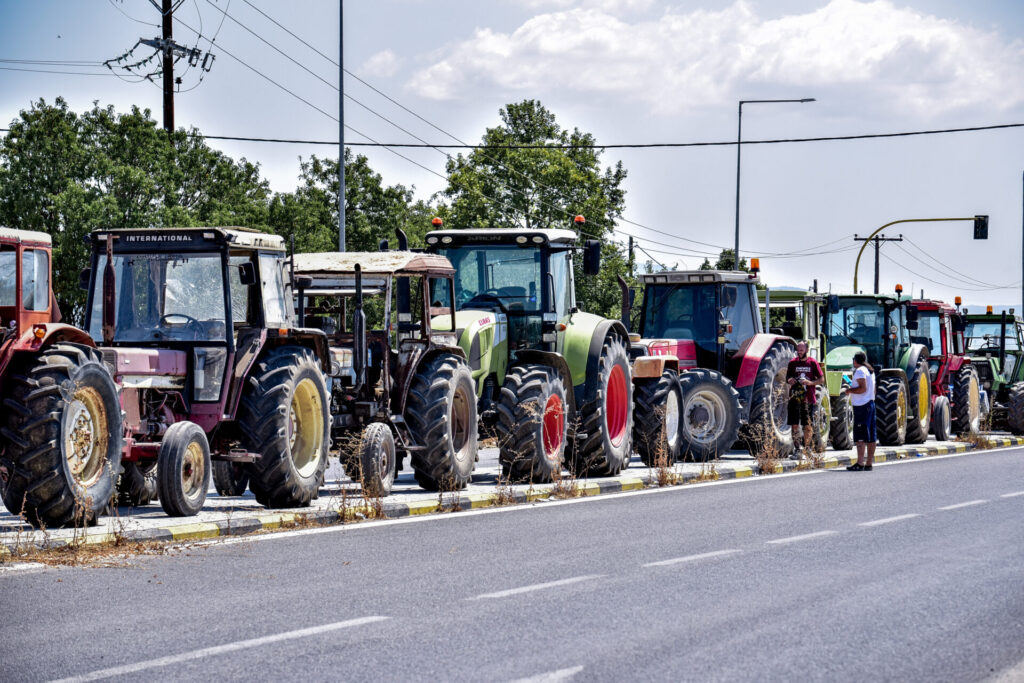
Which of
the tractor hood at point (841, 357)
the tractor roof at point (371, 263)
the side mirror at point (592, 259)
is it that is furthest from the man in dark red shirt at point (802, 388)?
the tractor roof at point (371, 263)

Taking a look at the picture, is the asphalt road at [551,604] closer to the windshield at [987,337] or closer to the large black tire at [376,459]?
the large black tire at [376,459]

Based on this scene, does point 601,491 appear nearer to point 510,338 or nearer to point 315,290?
point 510,338

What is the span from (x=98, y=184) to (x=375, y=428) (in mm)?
38392

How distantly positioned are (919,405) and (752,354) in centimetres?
768

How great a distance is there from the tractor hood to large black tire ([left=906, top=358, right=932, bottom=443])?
1.24m

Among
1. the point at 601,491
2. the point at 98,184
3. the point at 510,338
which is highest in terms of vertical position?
the point at 98,184

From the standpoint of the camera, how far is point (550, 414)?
18.1m

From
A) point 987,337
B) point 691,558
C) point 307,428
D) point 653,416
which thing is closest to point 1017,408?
point 987,337

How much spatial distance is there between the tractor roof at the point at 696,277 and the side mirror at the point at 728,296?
118 mm

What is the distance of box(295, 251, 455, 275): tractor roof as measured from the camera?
1644cm

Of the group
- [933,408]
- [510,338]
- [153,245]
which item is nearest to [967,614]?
[153,245]

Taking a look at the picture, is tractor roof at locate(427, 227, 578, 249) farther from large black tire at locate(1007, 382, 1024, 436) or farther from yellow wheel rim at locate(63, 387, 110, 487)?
large black tire at locate(1007, 382, 1024, 436)

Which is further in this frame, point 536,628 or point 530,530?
point 530,530

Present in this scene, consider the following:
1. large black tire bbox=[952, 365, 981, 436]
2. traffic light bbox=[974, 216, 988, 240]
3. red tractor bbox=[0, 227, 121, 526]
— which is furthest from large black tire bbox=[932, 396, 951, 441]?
red tractor bbox=[0, 227, 121, 526]
